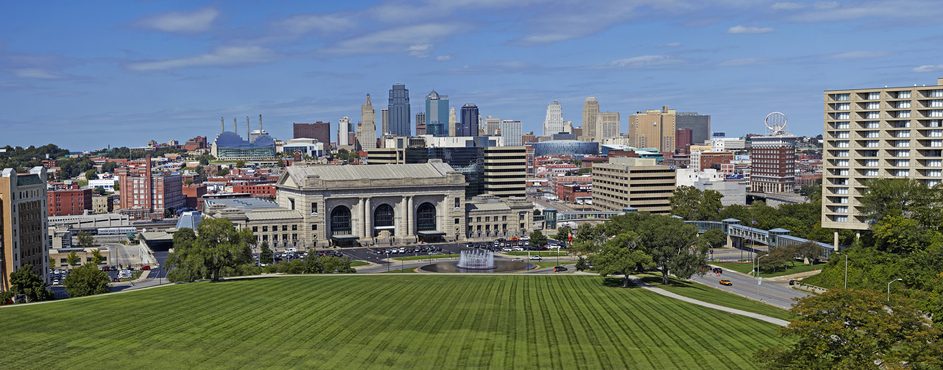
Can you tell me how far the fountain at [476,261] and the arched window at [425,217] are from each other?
3315 cm

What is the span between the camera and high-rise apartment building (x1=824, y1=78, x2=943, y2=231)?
120 metres

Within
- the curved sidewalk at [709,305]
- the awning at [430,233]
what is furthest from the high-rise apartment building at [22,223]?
the curved sidewalk at [709,305]

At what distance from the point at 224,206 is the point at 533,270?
240 ft

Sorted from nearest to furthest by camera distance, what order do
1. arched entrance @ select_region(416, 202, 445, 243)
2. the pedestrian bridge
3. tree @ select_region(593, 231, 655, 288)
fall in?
tree @ select_region(593, 231, 655, 288) → the pedestrian bridge → arched entrance @ select_region(416, 202, 445, 243)

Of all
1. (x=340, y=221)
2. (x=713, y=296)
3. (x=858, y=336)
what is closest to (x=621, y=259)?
(x=713, y=296)

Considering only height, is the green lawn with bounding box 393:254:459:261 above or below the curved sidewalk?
below

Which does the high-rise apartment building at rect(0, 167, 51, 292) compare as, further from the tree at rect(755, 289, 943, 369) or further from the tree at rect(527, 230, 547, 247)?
the tree at rect(755, 289, 943, 369)

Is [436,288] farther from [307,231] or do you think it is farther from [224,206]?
[224,206]

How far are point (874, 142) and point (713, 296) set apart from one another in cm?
5414

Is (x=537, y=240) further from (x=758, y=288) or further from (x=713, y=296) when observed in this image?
(x=713, y=296)

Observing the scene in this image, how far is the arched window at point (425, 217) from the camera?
167m

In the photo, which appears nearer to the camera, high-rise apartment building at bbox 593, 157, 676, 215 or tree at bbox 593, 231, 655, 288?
tree at bbox 593, 231, 655, 288

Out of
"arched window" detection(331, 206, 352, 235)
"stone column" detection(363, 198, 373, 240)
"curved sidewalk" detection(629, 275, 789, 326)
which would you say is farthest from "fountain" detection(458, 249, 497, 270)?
"arched window" detection(331, 206, 352, 235)

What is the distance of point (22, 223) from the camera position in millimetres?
104875
